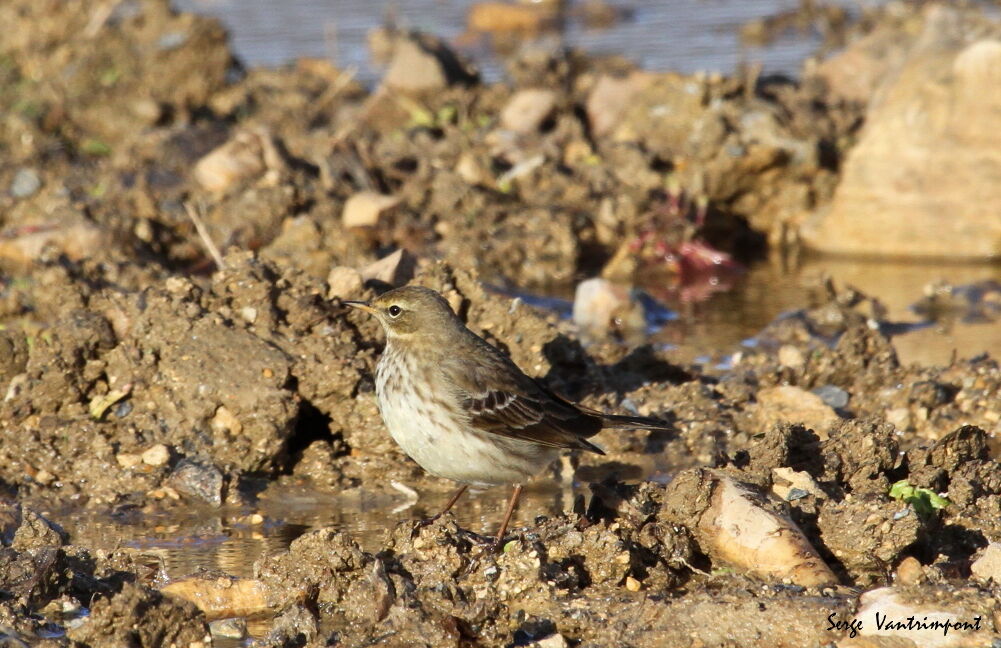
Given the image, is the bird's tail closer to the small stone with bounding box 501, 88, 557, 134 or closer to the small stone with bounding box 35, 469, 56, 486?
the small stone with bounding box 35, 469, 56, 486

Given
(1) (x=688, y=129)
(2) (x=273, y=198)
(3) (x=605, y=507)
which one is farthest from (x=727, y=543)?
(1) (x=688, y=129)

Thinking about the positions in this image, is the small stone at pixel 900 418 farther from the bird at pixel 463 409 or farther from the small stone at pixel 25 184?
the small stone at pixel 25 184

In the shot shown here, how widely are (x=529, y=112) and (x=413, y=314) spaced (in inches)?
240

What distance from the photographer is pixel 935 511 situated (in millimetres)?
6172

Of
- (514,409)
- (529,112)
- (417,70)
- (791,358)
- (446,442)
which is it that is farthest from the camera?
(417,70)

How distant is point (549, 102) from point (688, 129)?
133 cm

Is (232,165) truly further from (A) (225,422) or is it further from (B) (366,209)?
(A) (225,422)

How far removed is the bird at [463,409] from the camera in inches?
257

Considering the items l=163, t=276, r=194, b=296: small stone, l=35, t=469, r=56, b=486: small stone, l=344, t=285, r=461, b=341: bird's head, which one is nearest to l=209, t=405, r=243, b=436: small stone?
l=163, t=276, r=194, b=296: small stone

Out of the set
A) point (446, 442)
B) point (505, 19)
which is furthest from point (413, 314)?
point (505, 19)

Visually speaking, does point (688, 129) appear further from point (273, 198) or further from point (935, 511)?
point (935, 511)

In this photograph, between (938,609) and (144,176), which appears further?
(144,176)

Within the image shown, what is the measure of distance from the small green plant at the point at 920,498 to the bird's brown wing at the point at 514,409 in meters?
1.35

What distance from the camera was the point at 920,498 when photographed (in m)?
6.23
